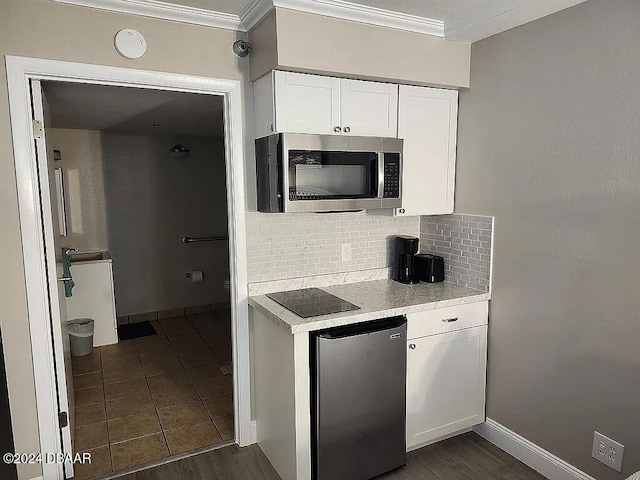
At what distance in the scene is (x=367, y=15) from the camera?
227cm

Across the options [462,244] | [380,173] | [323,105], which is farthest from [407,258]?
[323,105]

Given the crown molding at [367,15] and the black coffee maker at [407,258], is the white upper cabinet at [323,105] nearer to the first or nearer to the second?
the crown molding at [367,15]

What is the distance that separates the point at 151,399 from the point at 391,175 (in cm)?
229

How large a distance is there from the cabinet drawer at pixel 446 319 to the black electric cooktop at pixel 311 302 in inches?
13.2

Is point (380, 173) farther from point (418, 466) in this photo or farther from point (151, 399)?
point (151, 399)

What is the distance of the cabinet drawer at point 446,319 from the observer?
237 cm

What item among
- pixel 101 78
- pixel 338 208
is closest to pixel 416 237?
pixel 338 208

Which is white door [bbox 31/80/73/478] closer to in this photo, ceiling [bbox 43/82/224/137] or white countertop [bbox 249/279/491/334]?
ceiling [bbox 43/82/224/137]

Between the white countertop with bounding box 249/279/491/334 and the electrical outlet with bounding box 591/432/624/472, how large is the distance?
0.84 meters

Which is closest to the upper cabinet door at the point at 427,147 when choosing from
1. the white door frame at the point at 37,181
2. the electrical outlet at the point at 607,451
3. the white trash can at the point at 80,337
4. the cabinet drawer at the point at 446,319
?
the cabinet drawer at the point at 446,319

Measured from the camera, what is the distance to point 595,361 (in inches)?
81.4

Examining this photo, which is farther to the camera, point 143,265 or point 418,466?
point 143,265

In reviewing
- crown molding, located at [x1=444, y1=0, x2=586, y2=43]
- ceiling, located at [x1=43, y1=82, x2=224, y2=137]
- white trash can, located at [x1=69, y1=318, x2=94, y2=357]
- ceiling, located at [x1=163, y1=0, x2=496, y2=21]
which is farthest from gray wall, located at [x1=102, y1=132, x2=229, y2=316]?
crown molding, located at [x1=444, y1=0, x2=586, y2=43]

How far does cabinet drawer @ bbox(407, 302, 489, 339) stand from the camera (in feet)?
7.77
